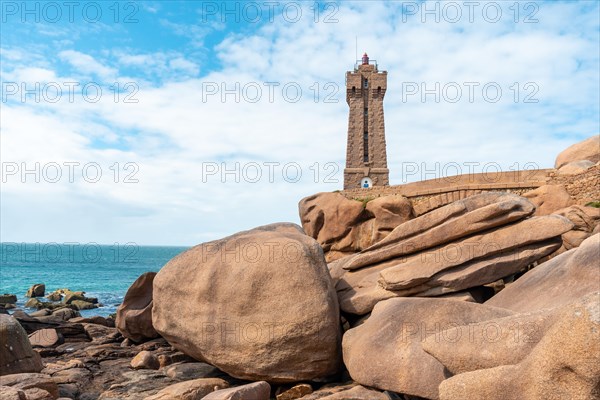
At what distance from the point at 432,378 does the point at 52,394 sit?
24.9 feet

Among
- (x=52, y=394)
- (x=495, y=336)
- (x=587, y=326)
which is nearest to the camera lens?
(x=587, y=326)

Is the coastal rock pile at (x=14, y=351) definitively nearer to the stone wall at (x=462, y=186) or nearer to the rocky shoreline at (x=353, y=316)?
the rocky shoreline at (x=353, y=316)

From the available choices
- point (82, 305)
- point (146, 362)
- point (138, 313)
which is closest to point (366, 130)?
point (82, 305)

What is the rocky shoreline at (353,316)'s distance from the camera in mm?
7375

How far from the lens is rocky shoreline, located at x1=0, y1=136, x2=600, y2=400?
7.38 m

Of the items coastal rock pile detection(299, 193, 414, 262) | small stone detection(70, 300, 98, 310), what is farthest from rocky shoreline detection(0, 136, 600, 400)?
small stone detection(70, 300, 98, 310)

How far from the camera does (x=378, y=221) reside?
66.4ft

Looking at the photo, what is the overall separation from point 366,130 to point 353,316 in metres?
29.6

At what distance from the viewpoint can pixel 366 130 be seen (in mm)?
39156

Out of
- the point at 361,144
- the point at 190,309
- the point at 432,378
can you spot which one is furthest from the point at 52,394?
→ the point at 361,144

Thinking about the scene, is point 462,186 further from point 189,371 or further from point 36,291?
point 36,291

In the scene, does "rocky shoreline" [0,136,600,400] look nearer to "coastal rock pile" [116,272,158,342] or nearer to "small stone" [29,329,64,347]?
"coastal rock pile" [116,272,158,342]

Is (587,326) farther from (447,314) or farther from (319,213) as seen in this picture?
(319,213)

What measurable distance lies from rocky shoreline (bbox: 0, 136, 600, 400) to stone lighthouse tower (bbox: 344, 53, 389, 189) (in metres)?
24.4
